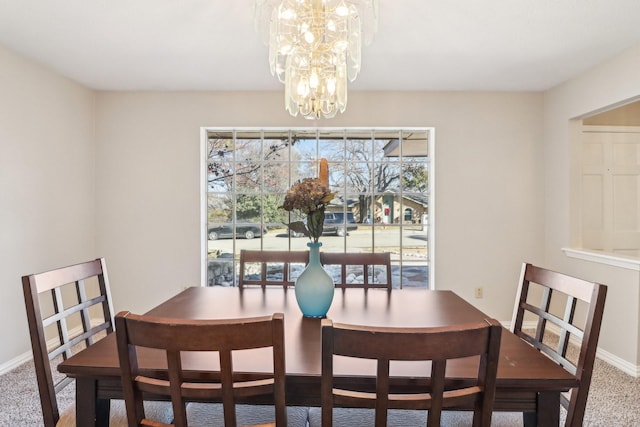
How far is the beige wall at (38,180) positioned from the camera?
2787mm

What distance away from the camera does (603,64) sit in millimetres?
3020

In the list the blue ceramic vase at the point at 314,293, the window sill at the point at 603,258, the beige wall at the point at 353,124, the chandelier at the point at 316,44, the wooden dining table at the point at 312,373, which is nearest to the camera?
the wooden dining table at the point at 312,373

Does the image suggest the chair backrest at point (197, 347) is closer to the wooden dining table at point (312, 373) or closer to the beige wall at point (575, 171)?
the wooden dining table at point (312, 373)

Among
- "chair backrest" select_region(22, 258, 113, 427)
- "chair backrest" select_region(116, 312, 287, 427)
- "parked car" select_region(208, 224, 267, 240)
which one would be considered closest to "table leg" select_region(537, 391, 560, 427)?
"chair backrest" select_region(116, 312, 287, 427)

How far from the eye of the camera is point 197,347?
0.88 m

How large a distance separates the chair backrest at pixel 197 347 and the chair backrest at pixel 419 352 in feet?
0.38

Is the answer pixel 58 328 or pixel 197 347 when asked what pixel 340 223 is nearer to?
pixel 58 328

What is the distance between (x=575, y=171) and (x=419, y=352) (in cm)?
330

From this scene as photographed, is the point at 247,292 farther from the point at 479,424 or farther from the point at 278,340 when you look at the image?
the point at 479,424

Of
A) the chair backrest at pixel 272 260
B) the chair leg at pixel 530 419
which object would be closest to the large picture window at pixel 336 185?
the chair backrest at pixel 272 260

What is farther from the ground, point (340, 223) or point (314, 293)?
point (340, 223)

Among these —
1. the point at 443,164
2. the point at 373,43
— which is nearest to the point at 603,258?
the point at 443,164

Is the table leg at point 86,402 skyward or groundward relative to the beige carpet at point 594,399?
skyward

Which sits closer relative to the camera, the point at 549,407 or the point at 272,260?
the point at 549,407
